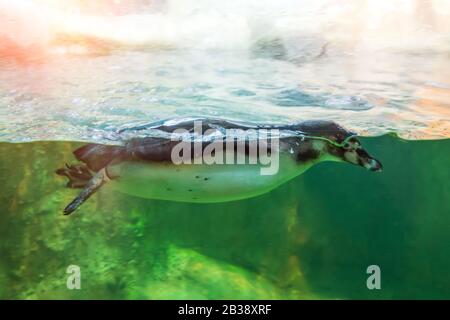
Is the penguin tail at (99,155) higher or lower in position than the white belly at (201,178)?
higher

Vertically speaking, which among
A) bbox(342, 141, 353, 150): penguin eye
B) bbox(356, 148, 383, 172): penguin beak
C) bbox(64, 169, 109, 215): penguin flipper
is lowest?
bbox(64, 169, 109, 215): penguin flipper

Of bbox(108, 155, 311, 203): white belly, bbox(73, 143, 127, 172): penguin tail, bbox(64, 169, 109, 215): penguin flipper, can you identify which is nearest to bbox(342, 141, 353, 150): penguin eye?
bbox(108, 155, 311, 203): white belly

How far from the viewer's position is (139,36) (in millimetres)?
3889

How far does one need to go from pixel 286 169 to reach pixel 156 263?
417 cm

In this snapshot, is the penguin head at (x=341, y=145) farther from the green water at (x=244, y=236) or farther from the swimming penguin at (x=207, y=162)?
the green water at (x=244, y=236)

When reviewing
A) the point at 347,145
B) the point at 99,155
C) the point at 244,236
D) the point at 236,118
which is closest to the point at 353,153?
the point at 347,145

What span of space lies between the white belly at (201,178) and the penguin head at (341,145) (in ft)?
0.99

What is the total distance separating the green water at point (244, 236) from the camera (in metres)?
6.98

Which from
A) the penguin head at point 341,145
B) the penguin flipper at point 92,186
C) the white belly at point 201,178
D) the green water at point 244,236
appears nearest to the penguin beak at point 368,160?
the penguin head at point 341,145

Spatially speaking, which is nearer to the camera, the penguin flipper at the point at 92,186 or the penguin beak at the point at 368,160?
the penguin flipper at the point at 92,186

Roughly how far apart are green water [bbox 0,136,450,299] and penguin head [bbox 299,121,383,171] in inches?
140

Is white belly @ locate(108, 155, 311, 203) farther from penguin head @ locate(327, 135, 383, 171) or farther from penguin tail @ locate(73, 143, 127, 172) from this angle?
penguin head @ locate(327, 135, 383, 171)

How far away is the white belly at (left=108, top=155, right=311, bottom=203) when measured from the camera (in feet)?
13.5

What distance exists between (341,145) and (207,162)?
1339mm
